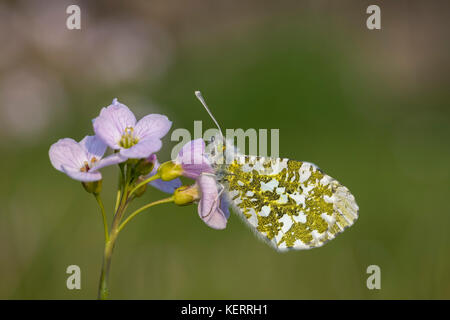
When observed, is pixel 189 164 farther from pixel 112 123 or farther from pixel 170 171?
pixel 112 123

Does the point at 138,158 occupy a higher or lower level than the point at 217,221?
higher

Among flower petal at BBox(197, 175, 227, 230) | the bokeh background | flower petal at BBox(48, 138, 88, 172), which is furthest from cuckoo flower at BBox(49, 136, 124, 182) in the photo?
the bokeh background

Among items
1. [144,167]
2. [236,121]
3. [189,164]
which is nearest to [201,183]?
[189,164]

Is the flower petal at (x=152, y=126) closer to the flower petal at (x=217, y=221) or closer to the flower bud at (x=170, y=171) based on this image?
the flower bud at (x=170, y=171)

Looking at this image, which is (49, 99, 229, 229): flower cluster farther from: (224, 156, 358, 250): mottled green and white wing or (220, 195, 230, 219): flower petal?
(224, 156, 358, 250): mottled green and white wing
